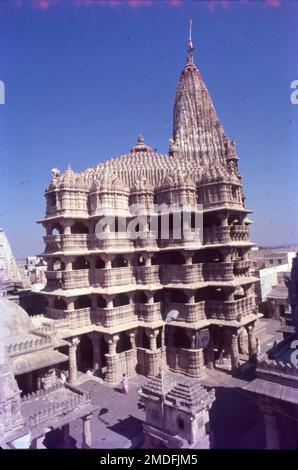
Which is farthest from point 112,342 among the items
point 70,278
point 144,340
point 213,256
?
point 213,256

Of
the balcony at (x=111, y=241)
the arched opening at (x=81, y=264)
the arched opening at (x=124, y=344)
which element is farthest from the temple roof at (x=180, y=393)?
the arched opening at (x=81, y=264)

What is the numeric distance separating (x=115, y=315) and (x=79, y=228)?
27.0ft

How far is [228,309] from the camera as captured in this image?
25734 millimetres

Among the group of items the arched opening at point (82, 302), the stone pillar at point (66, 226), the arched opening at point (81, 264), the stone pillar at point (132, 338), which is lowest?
the stone pillar at point (132, 338)

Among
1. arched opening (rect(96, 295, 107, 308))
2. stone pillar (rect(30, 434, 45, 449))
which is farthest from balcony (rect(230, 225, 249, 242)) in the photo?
stone pillar (rect(30, 434, 45, 449))

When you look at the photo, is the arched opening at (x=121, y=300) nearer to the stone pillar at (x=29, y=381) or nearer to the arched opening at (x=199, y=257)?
the arched opening at (x=199, y=257)

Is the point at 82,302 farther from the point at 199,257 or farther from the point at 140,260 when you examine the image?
the point at 199,257

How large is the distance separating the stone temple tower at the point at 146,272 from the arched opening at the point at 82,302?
90 mm

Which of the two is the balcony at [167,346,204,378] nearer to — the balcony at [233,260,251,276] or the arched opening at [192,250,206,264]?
the arched opening at [192,250,206,264]

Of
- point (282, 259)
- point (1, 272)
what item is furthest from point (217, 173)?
point (282, 259)

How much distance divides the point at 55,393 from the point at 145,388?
4470 mm

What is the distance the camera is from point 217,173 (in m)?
27.0

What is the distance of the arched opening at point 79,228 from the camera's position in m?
28.6
